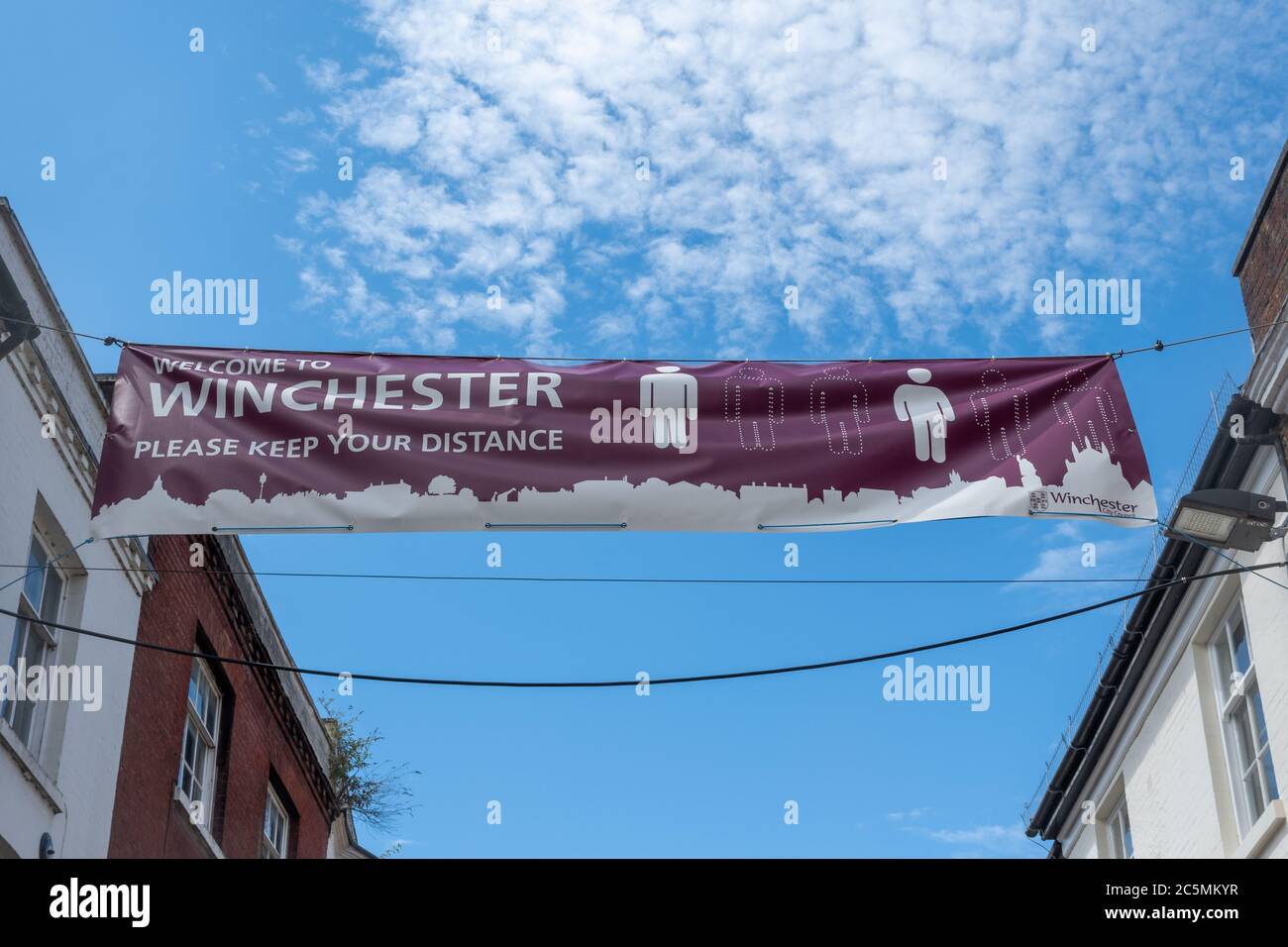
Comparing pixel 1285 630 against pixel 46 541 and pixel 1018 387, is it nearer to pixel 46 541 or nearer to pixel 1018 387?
pixel 1018 387

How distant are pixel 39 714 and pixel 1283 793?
10372 millimetres

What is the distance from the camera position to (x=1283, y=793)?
13.9m

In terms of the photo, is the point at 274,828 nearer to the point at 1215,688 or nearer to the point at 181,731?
the point at 181,731

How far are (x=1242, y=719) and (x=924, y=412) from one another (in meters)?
6.87

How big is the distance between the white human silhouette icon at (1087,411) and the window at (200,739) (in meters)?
9.85

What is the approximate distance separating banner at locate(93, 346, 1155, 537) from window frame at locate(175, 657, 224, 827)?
6733 mm

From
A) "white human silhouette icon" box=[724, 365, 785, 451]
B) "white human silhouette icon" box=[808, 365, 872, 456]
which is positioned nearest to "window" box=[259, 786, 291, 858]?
"white human silhouette icon" box=[724, 365, 785, 451]

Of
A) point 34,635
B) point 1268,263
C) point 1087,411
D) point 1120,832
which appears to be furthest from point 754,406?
point 1120,832

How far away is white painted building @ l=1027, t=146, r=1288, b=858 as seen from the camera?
1388cm

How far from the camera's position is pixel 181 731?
646 inches

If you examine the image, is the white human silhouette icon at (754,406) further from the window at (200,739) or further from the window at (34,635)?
the window at (200,739)

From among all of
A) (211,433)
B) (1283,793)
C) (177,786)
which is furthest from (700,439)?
(177,786)

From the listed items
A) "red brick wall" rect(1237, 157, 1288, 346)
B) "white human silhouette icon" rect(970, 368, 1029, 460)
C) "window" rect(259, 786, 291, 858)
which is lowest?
"window" rect(259, 786, 291, 858)

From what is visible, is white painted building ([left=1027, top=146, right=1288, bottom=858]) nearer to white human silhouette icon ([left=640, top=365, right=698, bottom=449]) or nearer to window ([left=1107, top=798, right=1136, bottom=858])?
window ([left=1107, top=798, right=1136, bottom=858])
